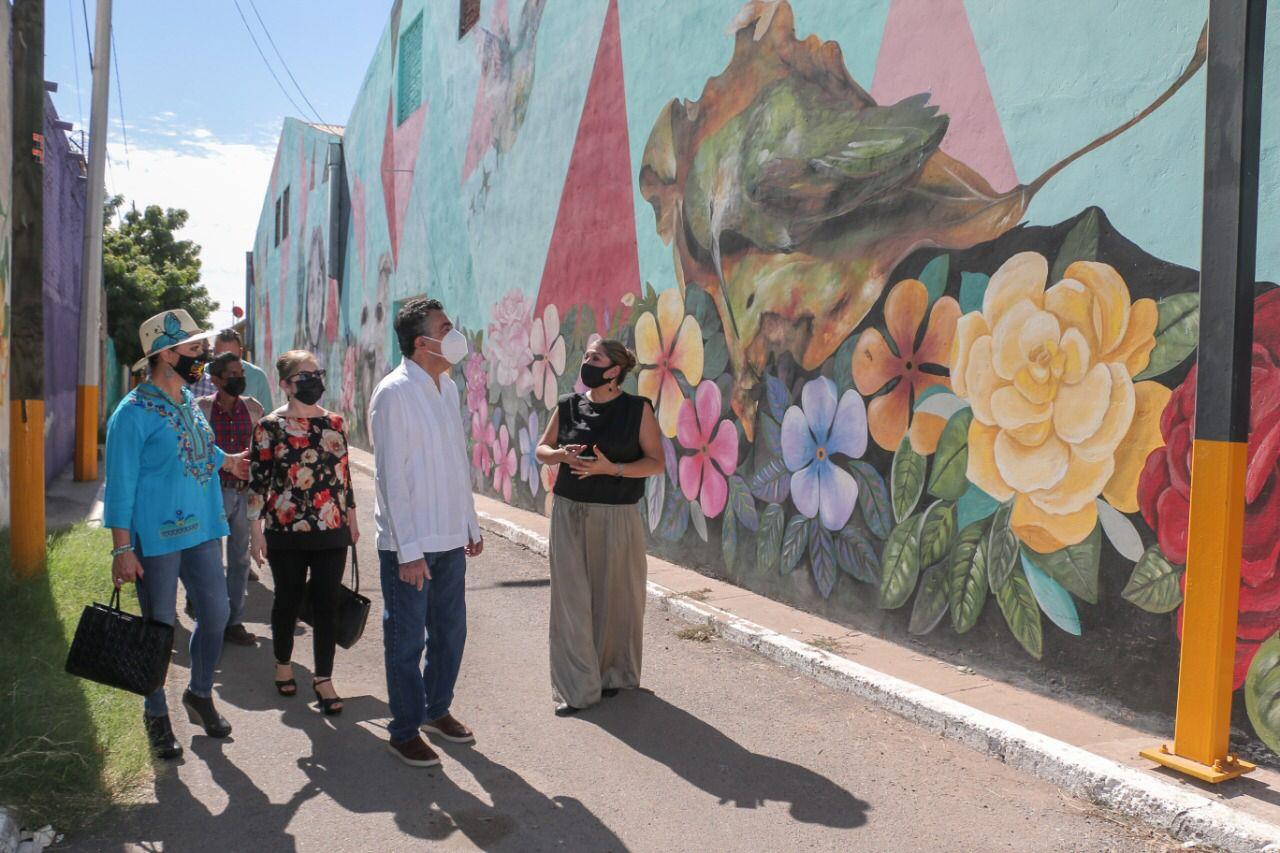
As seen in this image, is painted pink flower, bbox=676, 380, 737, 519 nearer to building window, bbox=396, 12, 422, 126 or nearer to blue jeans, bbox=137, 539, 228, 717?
blue jeans, bbox=137, 539, 228, 717

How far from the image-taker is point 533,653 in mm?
6055

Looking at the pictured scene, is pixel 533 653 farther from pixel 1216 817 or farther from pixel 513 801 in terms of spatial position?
pixel 1216 817

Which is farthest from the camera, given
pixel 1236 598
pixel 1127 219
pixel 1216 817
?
pixel 1127 219

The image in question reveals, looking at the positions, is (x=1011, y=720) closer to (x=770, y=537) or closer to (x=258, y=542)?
(x=770, y=537)

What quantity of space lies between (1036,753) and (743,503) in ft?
11.5

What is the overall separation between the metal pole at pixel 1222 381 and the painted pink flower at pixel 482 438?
977 cm

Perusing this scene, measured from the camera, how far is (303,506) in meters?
4.82

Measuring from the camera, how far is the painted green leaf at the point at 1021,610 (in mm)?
4910

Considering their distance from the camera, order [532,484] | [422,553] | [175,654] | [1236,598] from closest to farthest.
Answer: [1236,598]
[422,553]
[175,654]
[532,484]

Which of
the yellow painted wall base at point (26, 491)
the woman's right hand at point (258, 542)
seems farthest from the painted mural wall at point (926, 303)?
the yellow painted wall base at point (26, 491)

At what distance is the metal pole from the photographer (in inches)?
142

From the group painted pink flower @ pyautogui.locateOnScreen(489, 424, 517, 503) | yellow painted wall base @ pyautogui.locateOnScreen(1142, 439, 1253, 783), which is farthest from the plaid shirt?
painted pink flower @ pyautogui.locateOnScreen(489, 424, 517, 503)

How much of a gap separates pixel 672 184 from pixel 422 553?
524 centimetres

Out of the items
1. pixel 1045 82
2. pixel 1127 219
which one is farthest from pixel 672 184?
pixel 1127 219
